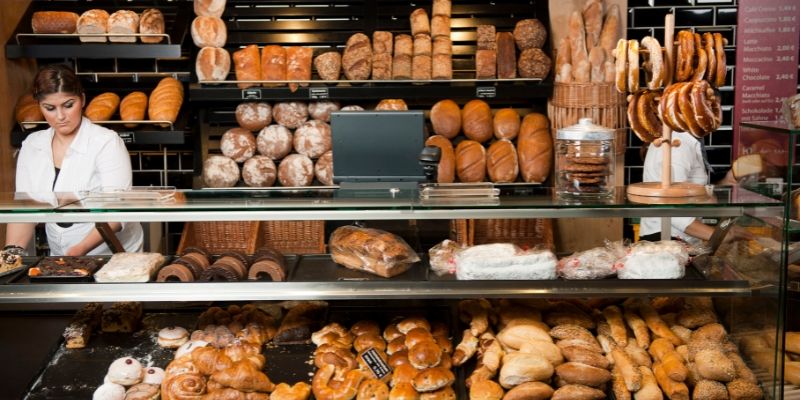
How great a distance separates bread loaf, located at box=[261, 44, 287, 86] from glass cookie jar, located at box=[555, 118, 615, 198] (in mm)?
2464

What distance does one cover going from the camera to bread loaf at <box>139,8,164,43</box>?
14.3ft

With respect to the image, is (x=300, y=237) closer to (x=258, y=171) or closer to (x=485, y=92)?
(x=258, y=171)

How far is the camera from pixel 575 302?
98.2 inches

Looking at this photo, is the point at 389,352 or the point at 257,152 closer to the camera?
the point at 389,352

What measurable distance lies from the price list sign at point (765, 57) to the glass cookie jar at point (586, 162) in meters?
2.95

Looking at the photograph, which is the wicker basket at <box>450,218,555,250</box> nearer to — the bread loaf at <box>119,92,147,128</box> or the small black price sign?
the small black price sign

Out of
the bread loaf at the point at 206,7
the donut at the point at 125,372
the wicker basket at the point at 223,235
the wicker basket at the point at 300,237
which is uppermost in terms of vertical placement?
the bread loaf at the point at 206,7

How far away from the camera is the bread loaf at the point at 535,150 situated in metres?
4.43

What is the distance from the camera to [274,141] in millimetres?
4547

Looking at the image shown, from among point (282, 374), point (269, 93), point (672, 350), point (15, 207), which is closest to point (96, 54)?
point (269, 93)

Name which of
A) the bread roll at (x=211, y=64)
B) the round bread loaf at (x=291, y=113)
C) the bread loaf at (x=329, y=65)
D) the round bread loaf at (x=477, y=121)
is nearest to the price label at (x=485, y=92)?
the round bread loaf at (x=477, y=121)

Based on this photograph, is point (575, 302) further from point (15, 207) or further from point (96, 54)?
point (96, 54)

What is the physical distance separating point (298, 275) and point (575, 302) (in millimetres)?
876

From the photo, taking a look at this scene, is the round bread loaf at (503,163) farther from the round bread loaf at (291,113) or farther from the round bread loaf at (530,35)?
the round bread loaf at (291,113)
